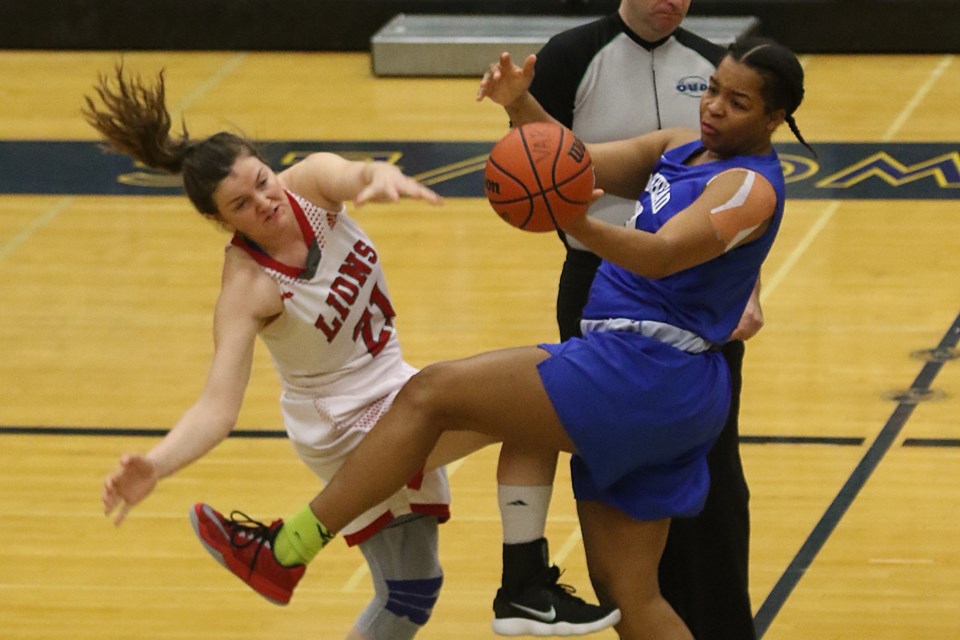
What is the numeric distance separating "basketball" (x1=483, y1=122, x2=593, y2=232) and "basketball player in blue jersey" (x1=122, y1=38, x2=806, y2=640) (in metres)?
0.26

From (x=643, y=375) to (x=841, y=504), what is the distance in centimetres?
258

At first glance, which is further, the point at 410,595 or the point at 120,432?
the point at 120,432

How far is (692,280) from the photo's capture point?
363 cm

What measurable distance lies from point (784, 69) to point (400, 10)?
31.5ft

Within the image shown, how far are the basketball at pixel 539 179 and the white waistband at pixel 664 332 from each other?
0.38m

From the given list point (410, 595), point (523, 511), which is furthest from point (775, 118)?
point (410, 595)

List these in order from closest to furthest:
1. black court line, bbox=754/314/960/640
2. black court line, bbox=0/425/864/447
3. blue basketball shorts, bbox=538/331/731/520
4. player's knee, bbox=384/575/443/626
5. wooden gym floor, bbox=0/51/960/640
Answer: blue basketball shorts, bbox=538/331/731/520 → player's knee, bbox=384/575/443/626 → black court line, bbox=754/314/960/640 → wooden gym floor, bbox=0/51/960/640 → black court line, bbox=0/425/864/447

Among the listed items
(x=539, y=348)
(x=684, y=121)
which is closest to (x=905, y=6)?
(x=684, y=121)

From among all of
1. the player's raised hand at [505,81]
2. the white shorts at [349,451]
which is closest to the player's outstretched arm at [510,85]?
the player's raised hand at [505,81]

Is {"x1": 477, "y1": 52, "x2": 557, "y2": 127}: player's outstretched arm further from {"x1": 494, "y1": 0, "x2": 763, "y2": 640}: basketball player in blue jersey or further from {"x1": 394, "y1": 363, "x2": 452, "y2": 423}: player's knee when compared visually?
{"x1": 394, "y1": 363, "x2": 452, "y2": 423}: player's knee

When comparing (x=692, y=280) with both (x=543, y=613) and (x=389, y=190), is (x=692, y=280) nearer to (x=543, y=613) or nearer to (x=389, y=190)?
(x=389, y=190)

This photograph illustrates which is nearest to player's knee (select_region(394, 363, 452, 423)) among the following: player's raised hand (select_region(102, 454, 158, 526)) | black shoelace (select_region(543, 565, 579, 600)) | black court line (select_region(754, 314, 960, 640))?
black shoelace (select_region(543, 565, 579, 600))

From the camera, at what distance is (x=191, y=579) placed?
18.2ft

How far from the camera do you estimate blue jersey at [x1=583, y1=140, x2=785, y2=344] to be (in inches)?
143
